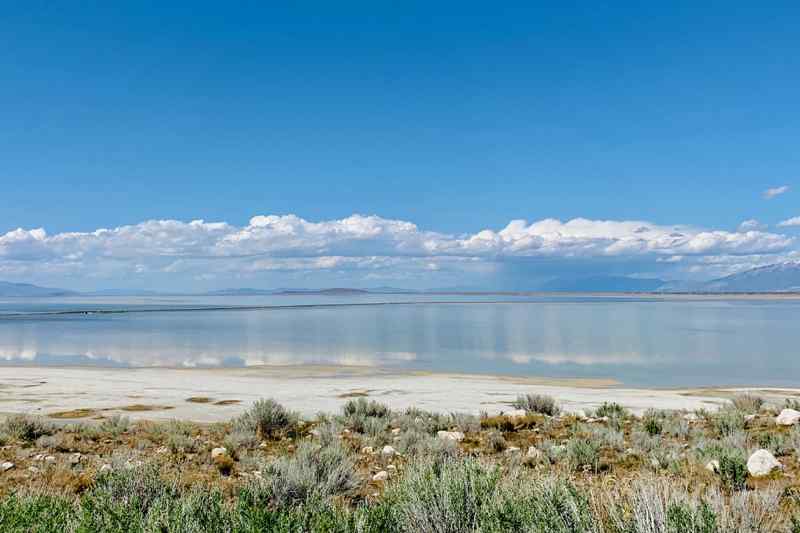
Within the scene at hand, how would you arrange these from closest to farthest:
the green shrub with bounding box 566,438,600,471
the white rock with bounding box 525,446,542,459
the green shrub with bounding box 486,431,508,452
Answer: the green shrub with bounding box 566,438,600,471 < the white rock with bounding box 525,446,542,459 < the green shrub with bounding box 486,431,508,452

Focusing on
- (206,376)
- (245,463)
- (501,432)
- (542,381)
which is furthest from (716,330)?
(245,463)

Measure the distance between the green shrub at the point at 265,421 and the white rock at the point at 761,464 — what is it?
8.09 meters

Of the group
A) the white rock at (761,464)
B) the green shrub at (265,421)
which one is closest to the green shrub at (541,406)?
the green shrub at (265,421)

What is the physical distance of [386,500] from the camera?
520 centimetres

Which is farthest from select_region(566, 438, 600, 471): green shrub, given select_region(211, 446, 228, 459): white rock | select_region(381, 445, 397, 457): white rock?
select_region(211, 446, 228, 459): white rock

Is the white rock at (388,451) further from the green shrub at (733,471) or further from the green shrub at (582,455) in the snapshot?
the green shrub at (733,471)

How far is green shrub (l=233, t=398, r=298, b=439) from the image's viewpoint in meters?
11.7

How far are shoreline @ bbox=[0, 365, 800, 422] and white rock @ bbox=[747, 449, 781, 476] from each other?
7.92 m

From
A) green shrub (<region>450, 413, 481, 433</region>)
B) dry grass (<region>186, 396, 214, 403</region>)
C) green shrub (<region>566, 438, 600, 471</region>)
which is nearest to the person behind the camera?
green shrub (<region>566, 438, 600, 471</region>)

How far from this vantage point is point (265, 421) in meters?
11.9

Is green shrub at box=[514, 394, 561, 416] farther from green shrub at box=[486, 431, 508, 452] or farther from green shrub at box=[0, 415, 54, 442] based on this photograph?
green shrub at box=[0, 415, 54, 442]

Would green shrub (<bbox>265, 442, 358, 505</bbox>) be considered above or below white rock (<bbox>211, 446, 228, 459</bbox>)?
above

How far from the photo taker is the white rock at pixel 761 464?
7.85 m

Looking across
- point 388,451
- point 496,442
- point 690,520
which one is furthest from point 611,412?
point 690,520
